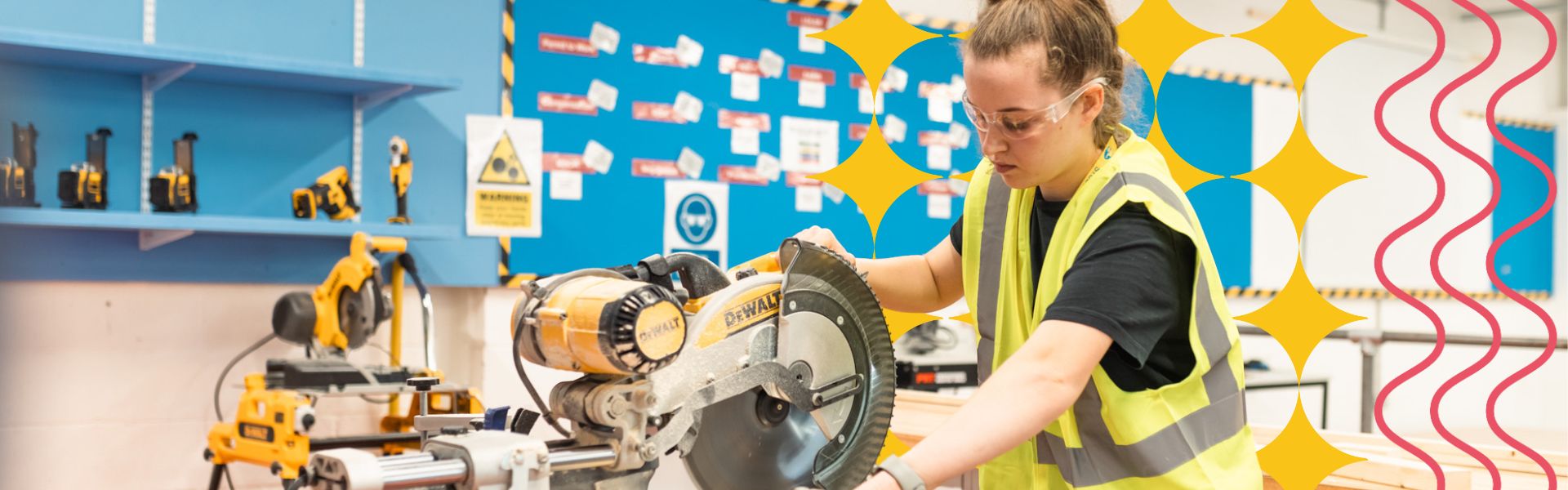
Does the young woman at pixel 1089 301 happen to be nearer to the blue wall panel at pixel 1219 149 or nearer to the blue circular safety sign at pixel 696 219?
the blue circular safety sign at pixel 696 219

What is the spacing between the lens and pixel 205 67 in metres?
3.26

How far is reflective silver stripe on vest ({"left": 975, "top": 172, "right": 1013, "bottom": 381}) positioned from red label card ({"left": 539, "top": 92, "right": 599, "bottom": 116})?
2.57m

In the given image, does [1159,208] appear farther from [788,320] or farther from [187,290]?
[187,290]

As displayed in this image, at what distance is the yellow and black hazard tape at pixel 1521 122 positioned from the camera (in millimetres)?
6773

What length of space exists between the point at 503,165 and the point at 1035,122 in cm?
278

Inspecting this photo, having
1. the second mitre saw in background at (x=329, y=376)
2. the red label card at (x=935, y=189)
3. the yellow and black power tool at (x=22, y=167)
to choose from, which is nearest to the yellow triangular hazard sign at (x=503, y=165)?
the second mitre saw in background at (x=329, y=376)

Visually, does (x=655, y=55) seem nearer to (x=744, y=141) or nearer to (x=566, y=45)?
(x=566, y=45)

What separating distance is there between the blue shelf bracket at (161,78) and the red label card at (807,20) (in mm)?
1927

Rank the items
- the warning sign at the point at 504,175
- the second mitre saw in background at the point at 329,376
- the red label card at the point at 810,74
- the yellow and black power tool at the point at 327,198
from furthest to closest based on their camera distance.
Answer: the red label card at the point at 810,74, the warning sign at the point at 504,175, the yellow and black power tool at the point at 327,198, the second mitre saw in background at the point at 329,376

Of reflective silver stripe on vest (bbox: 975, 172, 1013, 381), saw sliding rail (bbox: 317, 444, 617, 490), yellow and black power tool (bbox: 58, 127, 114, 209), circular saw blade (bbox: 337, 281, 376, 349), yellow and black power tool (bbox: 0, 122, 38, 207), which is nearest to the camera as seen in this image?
saw sliding rail (bbox: 317, 444, 617, 490)

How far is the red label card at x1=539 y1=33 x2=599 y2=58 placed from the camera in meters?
3.95

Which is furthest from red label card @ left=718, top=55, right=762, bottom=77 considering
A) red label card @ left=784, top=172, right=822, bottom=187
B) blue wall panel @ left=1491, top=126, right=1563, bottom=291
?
blue wall panel @ left=1491, top=126, right=1563, bottom=291

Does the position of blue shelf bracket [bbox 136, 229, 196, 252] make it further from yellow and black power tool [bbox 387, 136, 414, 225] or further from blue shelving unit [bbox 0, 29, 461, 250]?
yellow and black power tool [bbox 387, 136, 414, 225]

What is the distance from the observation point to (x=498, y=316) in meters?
3.93
